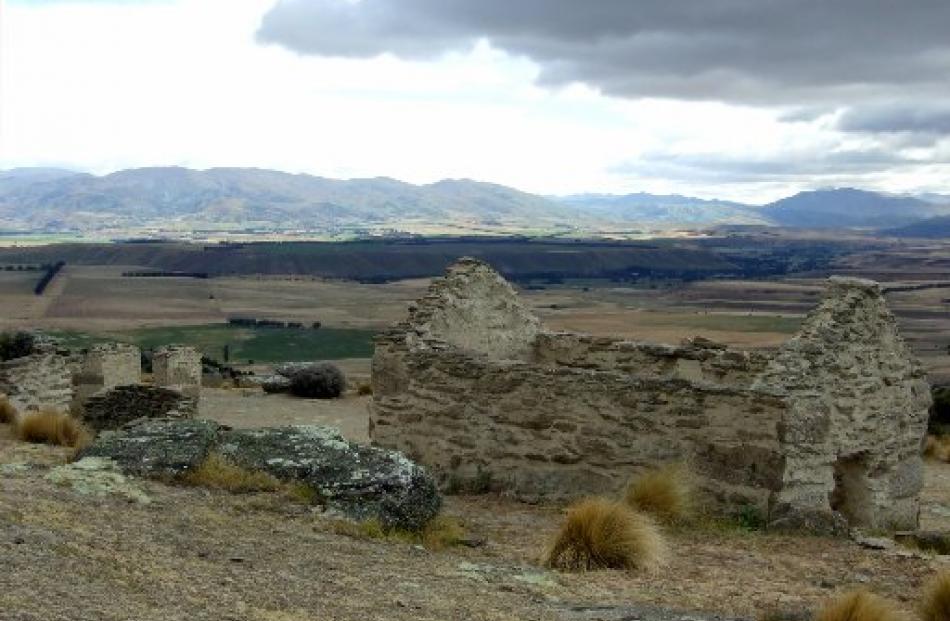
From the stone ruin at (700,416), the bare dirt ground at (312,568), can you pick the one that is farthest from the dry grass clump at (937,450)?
the bare dirt ground at (312,568)

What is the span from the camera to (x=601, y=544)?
894 cm

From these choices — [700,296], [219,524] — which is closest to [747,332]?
[700,296]

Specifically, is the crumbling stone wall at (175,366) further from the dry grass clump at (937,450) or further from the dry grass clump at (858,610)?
the dry grass clump at (858,610)

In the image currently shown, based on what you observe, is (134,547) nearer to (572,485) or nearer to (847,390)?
(572,485)

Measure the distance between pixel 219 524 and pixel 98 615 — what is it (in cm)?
295

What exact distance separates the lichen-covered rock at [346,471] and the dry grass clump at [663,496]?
254cm

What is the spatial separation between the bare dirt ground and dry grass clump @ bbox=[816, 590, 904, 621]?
46.5 inches

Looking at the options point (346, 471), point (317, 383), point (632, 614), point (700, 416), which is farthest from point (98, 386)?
point (632, 614)

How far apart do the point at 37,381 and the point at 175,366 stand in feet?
24.8

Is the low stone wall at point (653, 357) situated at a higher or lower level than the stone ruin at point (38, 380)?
higher

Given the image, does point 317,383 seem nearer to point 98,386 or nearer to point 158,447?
point 98,386

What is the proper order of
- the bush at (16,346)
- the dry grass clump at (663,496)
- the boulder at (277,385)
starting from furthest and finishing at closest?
1. the boulder at (277,385)
2. the bush at (16,346)
3. the dry grass clump at (663,496)

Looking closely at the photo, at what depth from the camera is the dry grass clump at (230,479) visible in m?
9.82

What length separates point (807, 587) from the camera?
8.89 m
